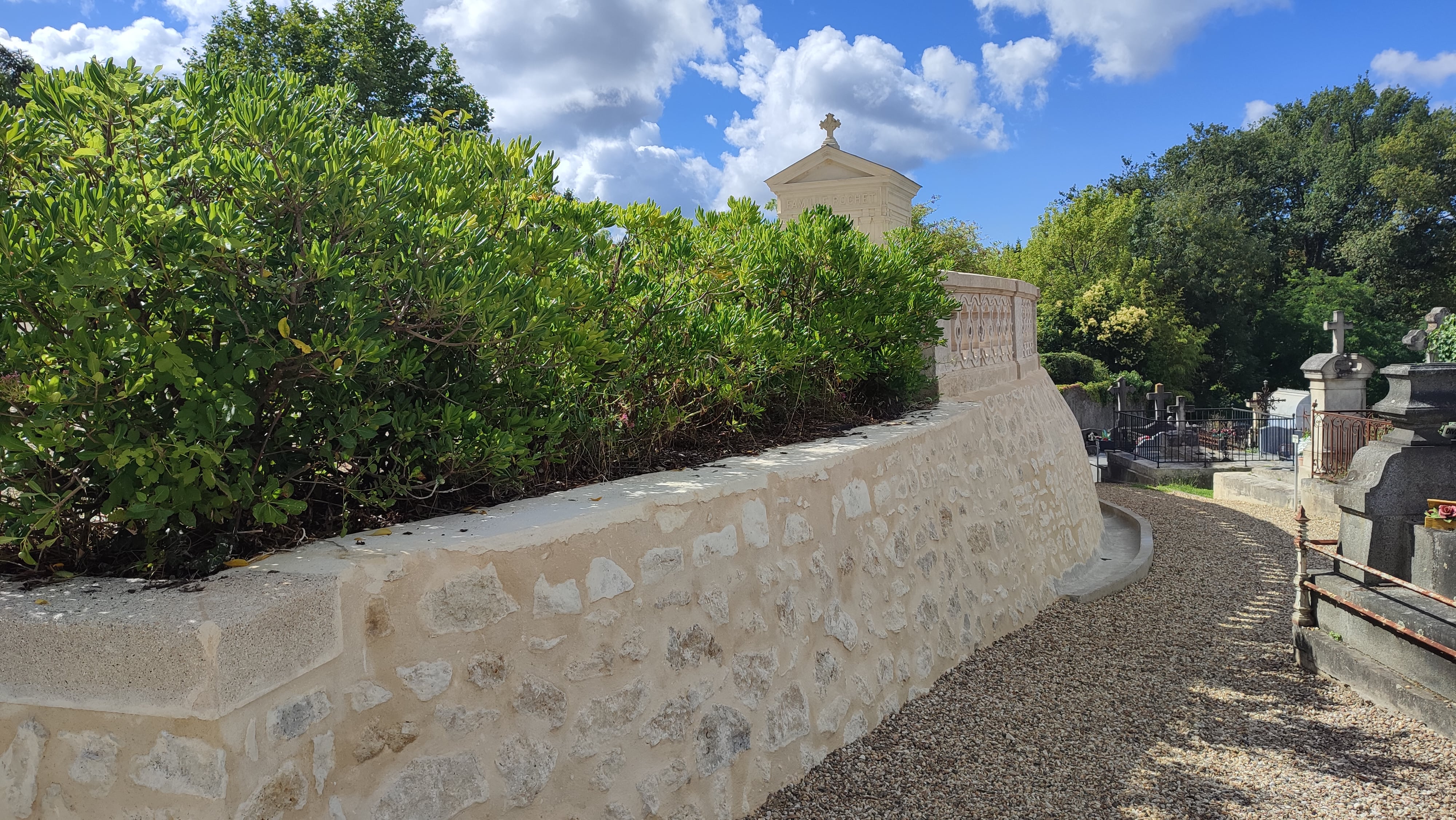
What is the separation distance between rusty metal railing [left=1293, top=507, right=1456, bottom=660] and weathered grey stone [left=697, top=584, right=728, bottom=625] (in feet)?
12.3

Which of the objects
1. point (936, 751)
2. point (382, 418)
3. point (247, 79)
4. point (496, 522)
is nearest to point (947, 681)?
point (936, 751)

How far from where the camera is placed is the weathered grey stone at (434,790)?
225 centimetres

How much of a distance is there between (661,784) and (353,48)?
21999 millimetres

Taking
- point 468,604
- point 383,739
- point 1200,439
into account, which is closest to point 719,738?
point 468,604

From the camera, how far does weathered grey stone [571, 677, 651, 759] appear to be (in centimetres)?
265

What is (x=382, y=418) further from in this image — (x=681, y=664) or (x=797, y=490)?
(x=797, y=490)

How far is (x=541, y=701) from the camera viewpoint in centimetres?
257

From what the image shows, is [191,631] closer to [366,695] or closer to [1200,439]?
[366,695]

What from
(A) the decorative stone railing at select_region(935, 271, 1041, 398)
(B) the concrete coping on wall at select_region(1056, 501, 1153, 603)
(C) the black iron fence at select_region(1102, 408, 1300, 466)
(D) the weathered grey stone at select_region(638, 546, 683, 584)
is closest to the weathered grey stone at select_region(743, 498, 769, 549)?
(D) the weathered grey stone at select_region(638, 546, 683, 584)

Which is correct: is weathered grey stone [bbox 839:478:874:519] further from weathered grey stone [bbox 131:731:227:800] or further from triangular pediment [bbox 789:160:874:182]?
triangular pediment [bbox 789:160:874:182]

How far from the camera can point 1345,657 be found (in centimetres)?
491

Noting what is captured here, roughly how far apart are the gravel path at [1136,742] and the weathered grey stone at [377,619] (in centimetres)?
167

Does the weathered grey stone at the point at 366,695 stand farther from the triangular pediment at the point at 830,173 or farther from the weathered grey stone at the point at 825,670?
the triangular pediment at the point at 830,173

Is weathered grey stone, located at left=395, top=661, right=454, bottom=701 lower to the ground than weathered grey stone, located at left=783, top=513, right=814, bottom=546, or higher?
lower
